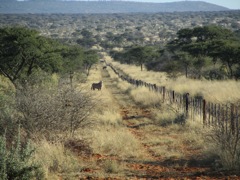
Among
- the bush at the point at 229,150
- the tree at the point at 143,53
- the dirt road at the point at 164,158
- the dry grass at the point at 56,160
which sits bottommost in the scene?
the tree at the point at 143,53

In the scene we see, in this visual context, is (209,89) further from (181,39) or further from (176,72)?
(181,39)

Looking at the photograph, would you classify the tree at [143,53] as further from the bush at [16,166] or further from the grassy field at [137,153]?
the bush at [16,166]

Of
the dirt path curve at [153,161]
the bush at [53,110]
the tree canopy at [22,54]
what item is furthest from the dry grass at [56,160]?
the tree canopy at [22,54]

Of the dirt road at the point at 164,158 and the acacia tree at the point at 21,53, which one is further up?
the acacia tree at the point at 21,53

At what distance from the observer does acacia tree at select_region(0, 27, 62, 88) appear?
19.7 metres

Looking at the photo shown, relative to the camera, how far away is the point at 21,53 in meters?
19.8

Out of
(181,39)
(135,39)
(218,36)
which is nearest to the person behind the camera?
(218,36)

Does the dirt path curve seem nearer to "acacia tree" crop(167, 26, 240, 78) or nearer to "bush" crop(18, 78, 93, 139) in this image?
"bush" crop(18, 78, 93, 139)

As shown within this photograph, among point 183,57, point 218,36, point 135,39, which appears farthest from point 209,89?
point 135,39

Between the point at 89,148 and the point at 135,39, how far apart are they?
335ft

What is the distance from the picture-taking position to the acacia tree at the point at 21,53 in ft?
64.7

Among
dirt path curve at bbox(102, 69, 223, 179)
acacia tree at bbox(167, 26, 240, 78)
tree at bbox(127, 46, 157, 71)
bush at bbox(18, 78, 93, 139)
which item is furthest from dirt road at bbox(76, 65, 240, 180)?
tree at bbox(127, 46, 157, 71)

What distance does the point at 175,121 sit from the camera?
14.6 metres

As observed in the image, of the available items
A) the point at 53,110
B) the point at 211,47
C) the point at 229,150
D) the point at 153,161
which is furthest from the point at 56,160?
the point at 211,47
